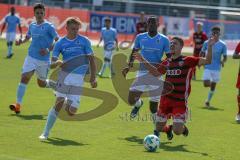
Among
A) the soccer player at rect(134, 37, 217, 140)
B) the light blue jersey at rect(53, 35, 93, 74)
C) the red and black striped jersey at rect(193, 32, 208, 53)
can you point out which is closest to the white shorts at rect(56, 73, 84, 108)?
the light blue jersey at rect(53, 35, 93, 74)

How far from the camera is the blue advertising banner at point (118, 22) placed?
46.8 meters

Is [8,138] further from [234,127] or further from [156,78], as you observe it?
[234,127]

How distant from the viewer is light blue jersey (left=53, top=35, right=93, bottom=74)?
39.6 ft

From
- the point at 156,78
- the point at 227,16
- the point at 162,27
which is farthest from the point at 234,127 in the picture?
the point at 227,16

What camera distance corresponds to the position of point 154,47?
43.5ft

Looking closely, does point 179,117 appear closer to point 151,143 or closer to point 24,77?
point 151,143

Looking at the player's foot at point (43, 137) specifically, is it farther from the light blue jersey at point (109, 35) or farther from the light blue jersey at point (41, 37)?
the light blue jersey at point (109, 35)

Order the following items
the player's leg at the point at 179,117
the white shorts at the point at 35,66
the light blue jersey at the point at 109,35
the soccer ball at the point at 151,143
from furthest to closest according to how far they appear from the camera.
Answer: the light blue jersey at the point at 109,35 < the white shorts at the point at 35,66 < the player's leg at the point at 179,117 < the soccer ball at the point at 151,143

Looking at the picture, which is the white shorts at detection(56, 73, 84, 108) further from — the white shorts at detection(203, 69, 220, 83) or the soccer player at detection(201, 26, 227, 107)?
the white shorts at detection(203, 69, 220, 83)

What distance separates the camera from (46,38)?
1527 cm

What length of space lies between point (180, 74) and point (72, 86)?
6.79ft

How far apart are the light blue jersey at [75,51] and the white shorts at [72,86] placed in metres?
0.11

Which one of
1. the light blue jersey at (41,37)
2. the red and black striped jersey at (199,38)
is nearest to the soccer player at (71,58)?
the light blue jersey at (41,37)

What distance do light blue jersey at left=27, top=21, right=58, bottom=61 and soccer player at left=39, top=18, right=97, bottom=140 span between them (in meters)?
3.08
